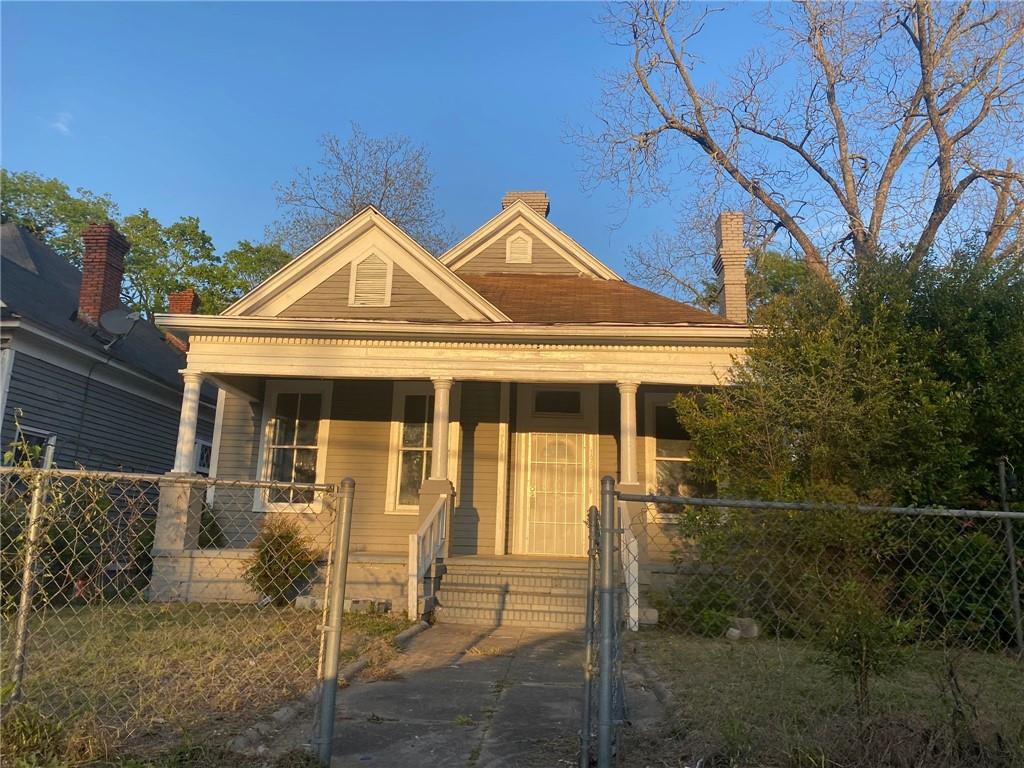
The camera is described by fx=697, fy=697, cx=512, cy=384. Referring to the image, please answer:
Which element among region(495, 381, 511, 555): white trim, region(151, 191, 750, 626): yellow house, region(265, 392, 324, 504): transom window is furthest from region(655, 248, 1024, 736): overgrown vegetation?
region(265, 392, 324, 504): transom window

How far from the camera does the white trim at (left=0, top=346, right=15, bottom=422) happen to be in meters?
11.1

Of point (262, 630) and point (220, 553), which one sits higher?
point (220, 553)

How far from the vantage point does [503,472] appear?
11.3 metres

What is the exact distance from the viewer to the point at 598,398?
1168 cm

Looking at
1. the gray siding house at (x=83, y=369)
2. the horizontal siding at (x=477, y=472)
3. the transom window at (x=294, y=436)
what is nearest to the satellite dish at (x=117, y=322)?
the gray siding house at (x=83, y=369)

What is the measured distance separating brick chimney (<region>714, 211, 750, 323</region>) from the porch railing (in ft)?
20.8

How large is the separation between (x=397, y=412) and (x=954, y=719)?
9.51 meters

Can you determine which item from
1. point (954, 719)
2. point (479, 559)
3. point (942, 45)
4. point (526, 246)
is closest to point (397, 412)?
point (479, 559)

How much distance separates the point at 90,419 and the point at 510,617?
9.46 metres

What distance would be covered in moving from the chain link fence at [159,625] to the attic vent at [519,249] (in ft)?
22.4

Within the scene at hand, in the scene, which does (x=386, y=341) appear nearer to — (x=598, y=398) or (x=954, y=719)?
(x=598, y=398)

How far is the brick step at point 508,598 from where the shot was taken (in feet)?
29.2

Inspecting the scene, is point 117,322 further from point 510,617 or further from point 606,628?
point 606,628

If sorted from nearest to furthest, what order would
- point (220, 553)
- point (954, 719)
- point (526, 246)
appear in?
1. point (954, 719)
2. point (220, 553)
3. point (526, 246)
